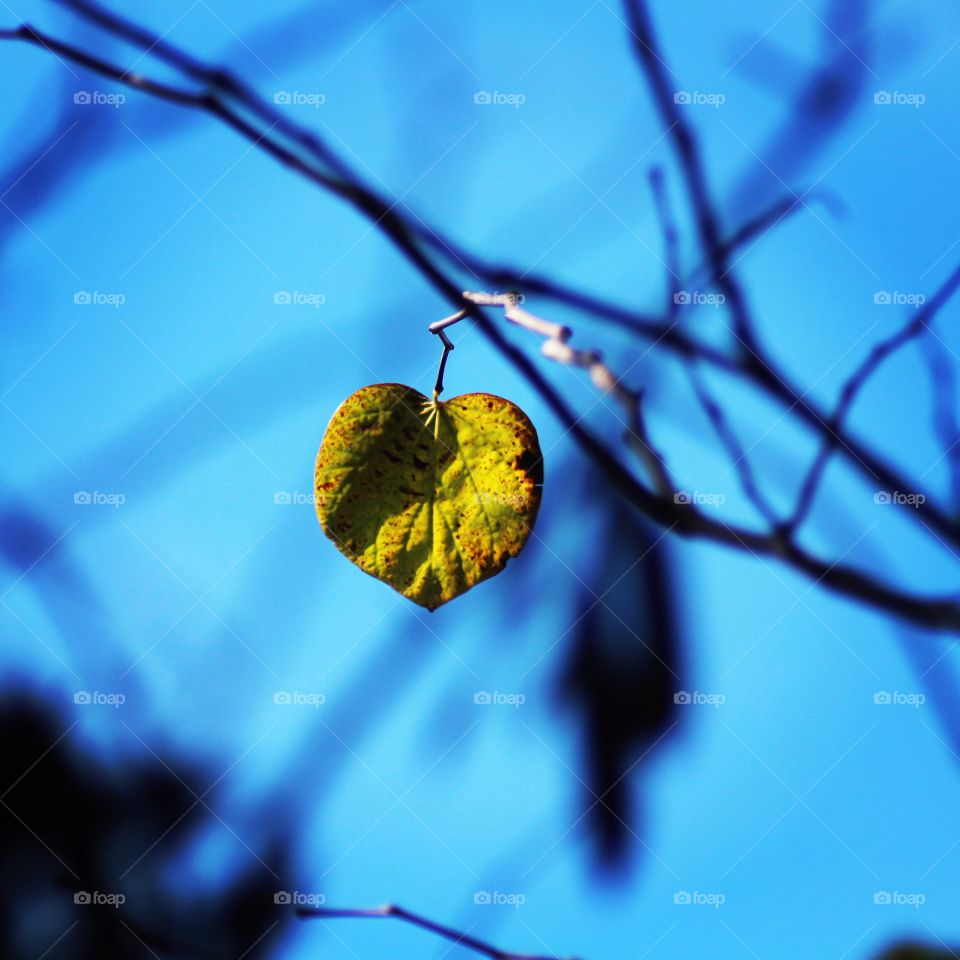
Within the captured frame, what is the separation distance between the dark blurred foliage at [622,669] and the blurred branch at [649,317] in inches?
1.4

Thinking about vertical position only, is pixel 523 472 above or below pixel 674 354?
below

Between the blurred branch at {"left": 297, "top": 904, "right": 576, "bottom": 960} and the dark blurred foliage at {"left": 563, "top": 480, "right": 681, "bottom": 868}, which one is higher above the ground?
the dark blurred foliage at {"left": 563, "top": 480, "right": 681, "bottom": 868}

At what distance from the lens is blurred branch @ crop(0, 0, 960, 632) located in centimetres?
69

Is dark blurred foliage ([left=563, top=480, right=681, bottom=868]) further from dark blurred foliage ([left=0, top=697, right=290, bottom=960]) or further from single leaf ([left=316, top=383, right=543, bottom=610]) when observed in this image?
dark blurred foliage ([left=0, top=697, right=290, bottom=960])

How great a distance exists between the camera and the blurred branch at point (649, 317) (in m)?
0.69

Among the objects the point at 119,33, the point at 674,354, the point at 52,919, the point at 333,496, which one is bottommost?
the point at 52,919

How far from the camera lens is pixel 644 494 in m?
0.69

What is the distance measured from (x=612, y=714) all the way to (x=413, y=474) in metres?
0.26

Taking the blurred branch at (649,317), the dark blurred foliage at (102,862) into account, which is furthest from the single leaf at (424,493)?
the dark blurred foliage at (102,862)

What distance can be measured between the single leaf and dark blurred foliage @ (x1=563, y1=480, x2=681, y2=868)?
119mm

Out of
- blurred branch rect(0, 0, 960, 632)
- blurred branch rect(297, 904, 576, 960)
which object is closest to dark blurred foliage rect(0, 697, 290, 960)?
blurred branch rect(297, 904, 576, 960)

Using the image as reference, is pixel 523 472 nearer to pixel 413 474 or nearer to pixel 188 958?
pixel 413 474

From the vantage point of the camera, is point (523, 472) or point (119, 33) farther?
point (119, 33)

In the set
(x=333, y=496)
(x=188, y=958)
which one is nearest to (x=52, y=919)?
(x=188, y=958)
